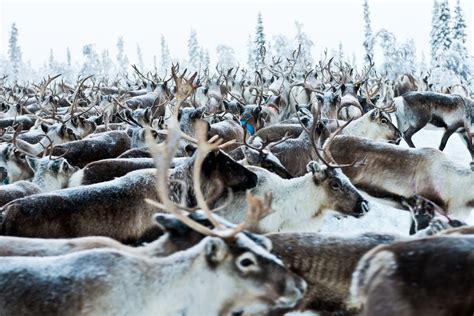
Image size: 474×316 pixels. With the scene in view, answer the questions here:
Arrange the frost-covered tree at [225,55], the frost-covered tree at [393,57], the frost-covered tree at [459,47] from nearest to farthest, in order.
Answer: the frost-covered tree at [459,47] < the frost-covered tree at [393,57] < the frost-covered tree at [225,55]

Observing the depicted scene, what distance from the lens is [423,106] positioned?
1110 cm

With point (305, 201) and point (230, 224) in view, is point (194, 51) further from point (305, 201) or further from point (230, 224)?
point (230, 224)

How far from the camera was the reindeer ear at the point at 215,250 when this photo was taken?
2699 mm

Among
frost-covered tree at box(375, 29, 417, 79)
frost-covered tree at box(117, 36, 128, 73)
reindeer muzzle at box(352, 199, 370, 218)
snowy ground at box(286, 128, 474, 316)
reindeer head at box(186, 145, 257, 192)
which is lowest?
snowy ground at box(286, 128, 474, 316)

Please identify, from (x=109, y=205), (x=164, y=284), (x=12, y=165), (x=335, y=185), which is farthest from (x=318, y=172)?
(x=12, y=165)

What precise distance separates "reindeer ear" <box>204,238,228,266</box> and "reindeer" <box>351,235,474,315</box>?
651 millimetres

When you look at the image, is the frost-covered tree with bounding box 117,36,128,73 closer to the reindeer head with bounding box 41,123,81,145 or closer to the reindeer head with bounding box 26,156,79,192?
the reindeer head with bounding box 41,123,81,145

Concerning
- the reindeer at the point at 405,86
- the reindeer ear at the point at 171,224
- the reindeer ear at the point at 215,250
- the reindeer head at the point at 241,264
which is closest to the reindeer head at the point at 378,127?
the reindeer ear at the point at 171,224

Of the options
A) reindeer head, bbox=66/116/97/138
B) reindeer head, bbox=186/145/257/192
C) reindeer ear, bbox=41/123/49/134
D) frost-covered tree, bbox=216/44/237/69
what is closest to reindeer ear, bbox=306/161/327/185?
reindeer head, bbox=186/145/257/192

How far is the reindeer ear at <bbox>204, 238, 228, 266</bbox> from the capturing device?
2699 mm

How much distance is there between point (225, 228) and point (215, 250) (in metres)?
0.19

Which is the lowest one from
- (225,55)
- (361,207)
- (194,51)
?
(361,207)

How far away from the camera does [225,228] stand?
9.45 feet

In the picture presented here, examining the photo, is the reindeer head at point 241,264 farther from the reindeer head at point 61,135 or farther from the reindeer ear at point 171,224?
the reindeer head at point 61,135
